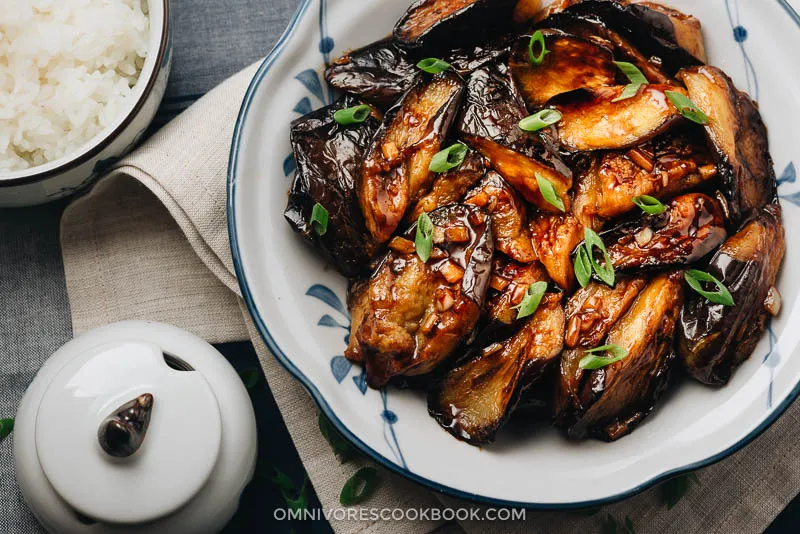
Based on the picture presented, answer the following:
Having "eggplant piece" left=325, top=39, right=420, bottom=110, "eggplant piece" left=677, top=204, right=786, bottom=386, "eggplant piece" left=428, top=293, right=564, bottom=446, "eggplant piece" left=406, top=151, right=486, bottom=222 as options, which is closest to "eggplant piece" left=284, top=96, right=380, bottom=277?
"eggplant piece" left=325, top=39, right=420, bottom=110

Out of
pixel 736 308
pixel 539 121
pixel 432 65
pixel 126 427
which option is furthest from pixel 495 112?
pixel 126 427

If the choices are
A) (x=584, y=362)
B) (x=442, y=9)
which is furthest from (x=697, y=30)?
(x=584, y=362)

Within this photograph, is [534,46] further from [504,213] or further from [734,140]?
[734,140]

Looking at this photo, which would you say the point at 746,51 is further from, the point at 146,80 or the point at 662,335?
the point at 146,80

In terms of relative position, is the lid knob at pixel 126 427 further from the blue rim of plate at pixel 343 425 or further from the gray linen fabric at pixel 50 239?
the gray linen fabric at pixel 50 239

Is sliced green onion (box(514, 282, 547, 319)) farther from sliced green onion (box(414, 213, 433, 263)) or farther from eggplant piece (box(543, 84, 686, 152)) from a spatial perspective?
eggplant piece (box(543, 84, 686, 152))
